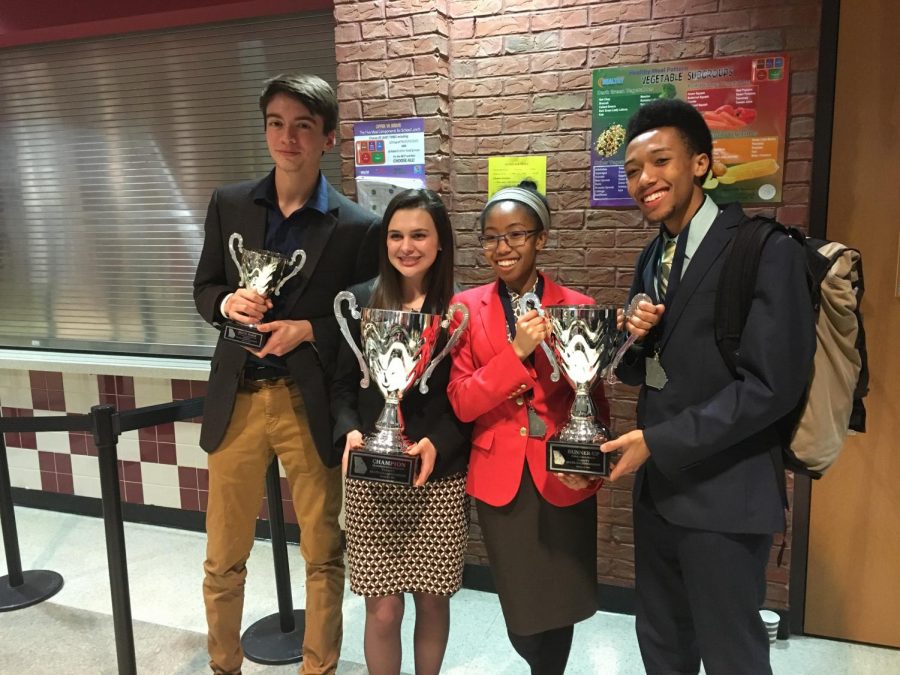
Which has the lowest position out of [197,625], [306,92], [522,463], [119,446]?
[197,625]

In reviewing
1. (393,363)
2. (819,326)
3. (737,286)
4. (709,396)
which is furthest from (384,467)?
(819,326)

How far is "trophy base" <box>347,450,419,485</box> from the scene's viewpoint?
1485 millimetres

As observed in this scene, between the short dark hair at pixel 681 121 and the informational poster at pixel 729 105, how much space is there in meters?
0.79

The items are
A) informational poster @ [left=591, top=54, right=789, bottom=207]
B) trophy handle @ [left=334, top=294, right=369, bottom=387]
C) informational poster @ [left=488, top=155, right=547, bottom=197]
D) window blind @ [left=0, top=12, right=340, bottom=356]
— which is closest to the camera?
trophy handle @ [left=334, top=294, right=369, bottom=387]

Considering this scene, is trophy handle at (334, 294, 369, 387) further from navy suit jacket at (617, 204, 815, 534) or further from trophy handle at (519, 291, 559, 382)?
navy suit jacket at (617, 204, 815, 534)

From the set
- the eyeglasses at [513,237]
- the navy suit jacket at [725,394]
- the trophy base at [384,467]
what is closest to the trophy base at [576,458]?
the navy suit jacket at [725,394]

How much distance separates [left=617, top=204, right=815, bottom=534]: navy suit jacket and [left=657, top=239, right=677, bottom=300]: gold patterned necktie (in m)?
0.10

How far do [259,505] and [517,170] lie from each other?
1567 mm

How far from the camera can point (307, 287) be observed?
1834 mm

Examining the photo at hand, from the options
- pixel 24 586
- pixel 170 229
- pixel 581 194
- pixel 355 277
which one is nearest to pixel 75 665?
pixel 24 586

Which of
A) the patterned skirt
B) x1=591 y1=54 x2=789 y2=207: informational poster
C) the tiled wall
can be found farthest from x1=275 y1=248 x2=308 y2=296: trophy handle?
the tiled wall

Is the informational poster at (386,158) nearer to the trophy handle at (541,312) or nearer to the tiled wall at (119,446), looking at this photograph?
the trophy handle at (541,312)

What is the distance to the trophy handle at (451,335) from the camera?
157 cm

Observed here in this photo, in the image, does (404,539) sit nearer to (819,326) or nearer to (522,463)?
(522,463)
